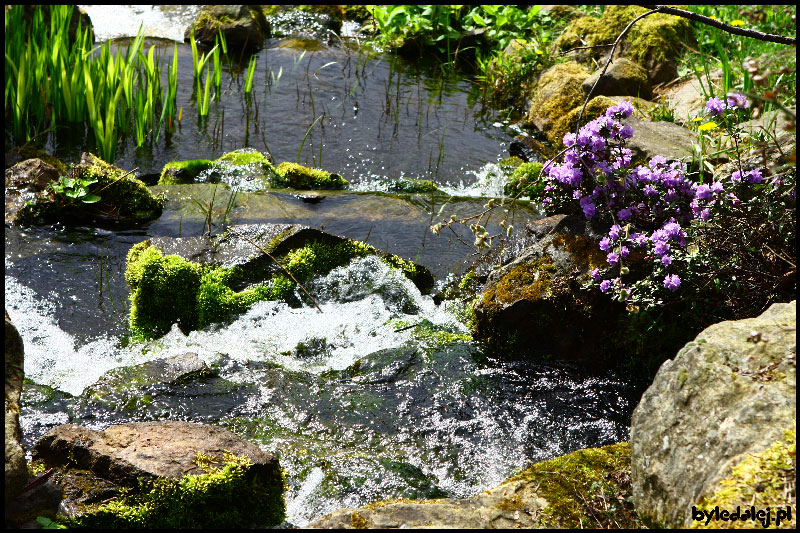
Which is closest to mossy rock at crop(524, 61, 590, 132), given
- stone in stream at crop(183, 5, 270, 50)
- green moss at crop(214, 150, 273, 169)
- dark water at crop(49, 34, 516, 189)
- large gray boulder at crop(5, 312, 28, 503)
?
dark water at crop(49, 34, 516, 189)

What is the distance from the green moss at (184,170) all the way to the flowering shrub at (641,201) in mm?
3833

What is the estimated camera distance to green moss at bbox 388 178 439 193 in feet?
22.1

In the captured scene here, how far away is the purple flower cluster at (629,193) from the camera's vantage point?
386cm

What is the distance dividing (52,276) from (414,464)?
3.42 m

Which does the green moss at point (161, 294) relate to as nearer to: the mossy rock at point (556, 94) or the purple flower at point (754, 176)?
the purple flower at point (754, 176)

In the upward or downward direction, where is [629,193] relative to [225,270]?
upward

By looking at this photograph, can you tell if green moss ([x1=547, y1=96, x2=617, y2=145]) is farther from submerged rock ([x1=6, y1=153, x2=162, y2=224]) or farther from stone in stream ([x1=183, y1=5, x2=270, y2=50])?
stone in stream ([x1=183, y1=5, x2=270, y2=50])

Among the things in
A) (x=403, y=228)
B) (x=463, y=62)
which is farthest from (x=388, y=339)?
(x=463, y=62)

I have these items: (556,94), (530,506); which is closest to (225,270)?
(530,506)

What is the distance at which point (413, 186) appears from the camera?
22.2ft

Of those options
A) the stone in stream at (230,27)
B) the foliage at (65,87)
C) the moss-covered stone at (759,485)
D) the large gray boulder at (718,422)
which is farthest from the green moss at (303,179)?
the moss-covered stone at (759,485)

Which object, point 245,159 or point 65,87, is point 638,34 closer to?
point 245,159

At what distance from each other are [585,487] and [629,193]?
2.28 meters

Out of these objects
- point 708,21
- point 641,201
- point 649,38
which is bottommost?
point 641,201
